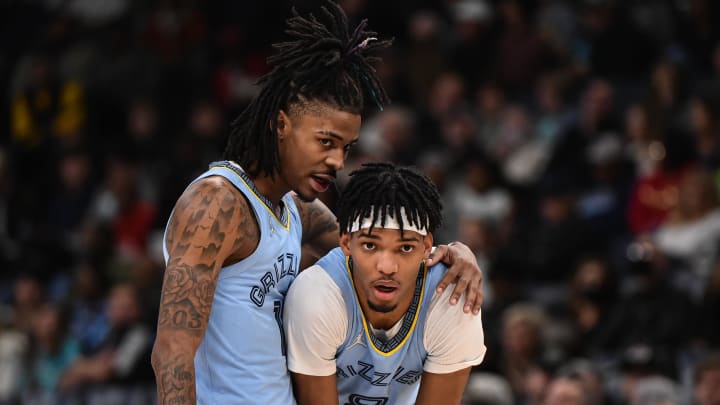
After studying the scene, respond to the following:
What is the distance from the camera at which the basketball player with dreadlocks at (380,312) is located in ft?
12.3

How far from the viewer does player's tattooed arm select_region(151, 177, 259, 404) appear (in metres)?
3.38

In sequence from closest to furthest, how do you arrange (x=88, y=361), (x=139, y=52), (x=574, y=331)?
(x=574, y=331) → (x=88, y=361) → (x=139, y=52)

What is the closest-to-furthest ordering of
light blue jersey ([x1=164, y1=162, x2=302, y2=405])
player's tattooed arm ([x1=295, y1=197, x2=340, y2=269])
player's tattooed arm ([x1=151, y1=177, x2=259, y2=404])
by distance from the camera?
player's tattooed arm ([x1=151, y1=177, x2=259, y2=404]) → light blue jersey ([x1=164, y1=162, x2=302, y2=405]) → player's tattooed arm ([x1=295, y1=197, x2=340, y2=269])

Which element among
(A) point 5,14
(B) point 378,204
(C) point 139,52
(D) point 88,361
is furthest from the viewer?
(A) point 5,14

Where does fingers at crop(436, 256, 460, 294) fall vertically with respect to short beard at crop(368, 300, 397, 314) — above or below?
above

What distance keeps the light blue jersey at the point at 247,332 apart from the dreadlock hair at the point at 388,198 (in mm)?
283

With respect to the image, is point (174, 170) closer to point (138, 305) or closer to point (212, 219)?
point (138, 305)

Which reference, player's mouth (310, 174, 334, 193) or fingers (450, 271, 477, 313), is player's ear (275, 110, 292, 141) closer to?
player's mouth (310, 174, 334, 193)

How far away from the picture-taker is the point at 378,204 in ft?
12.3

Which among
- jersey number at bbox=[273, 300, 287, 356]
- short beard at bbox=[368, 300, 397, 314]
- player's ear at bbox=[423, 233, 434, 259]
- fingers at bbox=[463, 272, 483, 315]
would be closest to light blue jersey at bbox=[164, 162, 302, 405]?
jersey number at bbox=[273, 300, 287, 356]

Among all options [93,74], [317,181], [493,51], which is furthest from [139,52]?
[317,181]

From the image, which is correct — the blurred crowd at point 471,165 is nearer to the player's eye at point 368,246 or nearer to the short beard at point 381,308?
the short beard at point 381,308

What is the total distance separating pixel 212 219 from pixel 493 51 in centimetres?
707

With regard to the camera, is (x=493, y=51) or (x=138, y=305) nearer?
(x=138, y=305)
